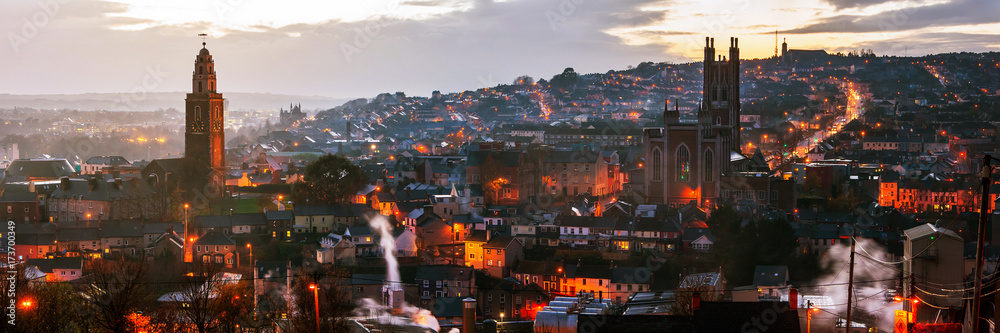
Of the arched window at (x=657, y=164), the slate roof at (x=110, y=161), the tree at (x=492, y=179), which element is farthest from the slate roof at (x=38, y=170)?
the arched window at (x=657, y=164)

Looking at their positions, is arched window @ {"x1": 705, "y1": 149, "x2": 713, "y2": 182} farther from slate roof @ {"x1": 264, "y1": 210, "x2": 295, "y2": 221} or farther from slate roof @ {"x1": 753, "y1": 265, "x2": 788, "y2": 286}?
slate roof @ {"x1": 264, "y1": 210, "x2": 295, "y2": 221}

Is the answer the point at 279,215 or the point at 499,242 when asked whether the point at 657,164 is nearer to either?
the point at 499,242

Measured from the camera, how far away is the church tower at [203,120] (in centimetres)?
4203

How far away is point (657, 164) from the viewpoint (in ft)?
141

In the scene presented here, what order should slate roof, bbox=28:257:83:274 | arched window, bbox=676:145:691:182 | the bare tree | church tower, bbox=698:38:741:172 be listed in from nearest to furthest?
the bare tree < slate roof, bbox=28:257:83:274 < arched window, bbox=676:145:691:182 < church tower, bbox=698:38:741:172

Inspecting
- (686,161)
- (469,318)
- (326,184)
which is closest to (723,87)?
(686,161)

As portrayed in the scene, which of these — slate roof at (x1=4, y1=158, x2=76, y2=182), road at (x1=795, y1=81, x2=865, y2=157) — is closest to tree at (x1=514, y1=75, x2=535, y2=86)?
road at (x1=795, y1=81, x2=865, y2=157)

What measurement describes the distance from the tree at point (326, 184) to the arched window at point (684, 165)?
12654 millimetres

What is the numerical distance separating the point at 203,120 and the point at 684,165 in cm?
1886

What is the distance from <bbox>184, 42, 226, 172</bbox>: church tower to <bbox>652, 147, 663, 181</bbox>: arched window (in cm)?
1692

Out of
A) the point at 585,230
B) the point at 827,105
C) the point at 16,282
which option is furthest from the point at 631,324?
the point at 827,105

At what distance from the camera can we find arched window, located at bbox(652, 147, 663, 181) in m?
42.8

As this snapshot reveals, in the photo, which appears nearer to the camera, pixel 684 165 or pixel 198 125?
pixel 198 125

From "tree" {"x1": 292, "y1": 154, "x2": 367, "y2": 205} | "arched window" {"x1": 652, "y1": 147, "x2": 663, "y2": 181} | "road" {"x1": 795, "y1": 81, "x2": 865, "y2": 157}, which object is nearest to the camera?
"tree" {"x1": 292, "y1": 154, "x2": 367, "y2": 205}
